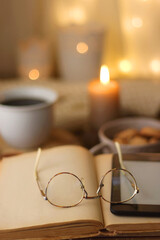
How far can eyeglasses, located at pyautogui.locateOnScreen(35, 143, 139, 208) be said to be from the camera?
475 millimetres

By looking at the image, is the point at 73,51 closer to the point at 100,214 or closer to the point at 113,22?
the point at 113,22

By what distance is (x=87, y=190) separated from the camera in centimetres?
49

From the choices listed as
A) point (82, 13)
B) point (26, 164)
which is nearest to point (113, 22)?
point (82, 13)

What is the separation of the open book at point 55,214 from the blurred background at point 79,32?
0.53 meters

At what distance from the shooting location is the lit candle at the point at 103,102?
802 mm

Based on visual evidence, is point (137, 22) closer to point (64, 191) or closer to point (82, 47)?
point (82, 47)

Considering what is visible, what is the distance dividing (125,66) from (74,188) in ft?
2.23

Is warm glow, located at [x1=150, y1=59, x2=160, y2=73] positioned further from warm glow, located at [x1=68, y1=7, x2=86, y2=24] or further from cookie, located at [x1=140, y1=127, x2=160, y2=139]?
cookie, located at [x1=140, y1=127, x2=160, y2=139]

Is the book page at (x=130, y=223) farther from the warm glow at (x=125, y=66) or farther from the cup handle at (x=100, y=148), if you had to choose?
the warm glow at (x=125, y=66)

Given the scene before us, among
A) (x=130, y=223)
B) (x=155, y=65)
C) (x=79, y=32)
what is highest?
(x=79, y=32)

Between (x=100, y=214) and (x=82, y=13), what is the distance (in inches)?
30.1

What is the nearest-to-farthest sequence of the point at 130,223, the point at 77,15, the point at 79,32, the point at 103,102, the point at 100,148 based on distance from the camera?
the point at 130,223, the point at 100,148, the point at 103,102, the point at 79,32, the point at 77,15

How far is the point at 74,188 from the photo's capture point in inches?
19.5

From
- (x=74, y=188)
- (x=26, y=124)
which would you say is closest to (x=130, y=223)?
(x=74, y=188)
